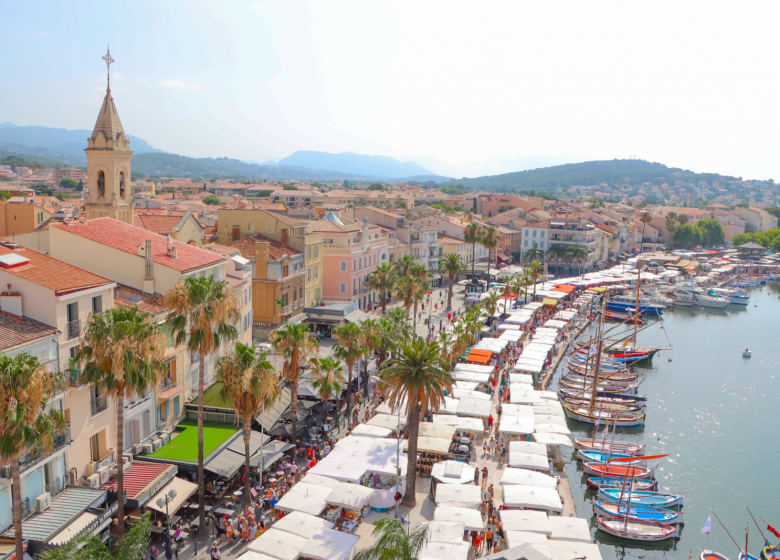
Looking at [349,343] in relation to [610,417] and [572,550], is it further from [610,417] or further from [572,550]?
[610,417]

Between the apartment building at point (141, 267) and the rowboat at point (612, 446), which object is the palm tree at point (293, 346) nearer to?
the apartment building at point (141, 267)

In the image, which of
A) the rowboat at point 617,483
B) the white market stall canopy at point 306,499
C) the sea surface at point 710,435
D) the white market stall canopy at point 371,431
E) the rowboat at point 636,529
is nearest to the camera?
the white market stall canopy at point 306,499

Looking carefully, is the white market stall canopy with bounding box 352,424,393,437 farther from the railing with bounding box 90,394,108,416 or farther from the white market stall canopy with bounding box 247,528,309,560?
the railing with bounding box 90,394,108,416

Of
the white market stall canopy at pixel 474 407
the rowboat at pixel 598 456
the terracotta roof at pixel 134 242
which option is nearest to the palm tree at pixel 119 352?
the terracotta roof at pixel 134 242

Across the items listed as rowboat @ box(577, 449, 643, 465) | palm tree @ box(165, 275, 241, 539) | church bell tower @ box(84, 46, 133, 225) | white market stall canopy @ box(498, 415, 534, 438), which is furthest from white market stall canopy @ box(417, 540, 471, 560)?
church bell tower @ box(84, 46, 133, 225)

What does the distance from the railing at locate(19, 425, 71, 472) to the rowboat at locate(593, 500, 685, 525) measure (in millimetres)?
25916

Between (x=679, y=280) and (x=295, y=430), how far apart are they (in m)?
106

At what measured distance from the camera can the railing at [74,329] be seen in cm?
2427

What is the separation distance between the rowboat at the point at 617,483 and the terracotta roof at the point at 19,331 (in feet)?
96.4

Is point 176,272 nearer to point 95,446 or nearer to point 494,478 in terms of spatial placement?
point 95,446

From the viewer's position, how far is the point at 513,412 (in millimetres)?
39781

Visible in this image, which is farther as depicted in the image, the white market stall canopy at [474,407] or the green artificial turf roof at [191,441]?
the white market stall canopy at [474,407]

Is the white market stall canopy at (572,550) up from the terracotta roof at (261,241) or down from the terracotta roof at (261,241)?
down

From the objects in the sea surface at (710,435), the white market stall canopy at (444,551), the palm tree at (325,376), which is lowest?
the sea surface at (710,435)
